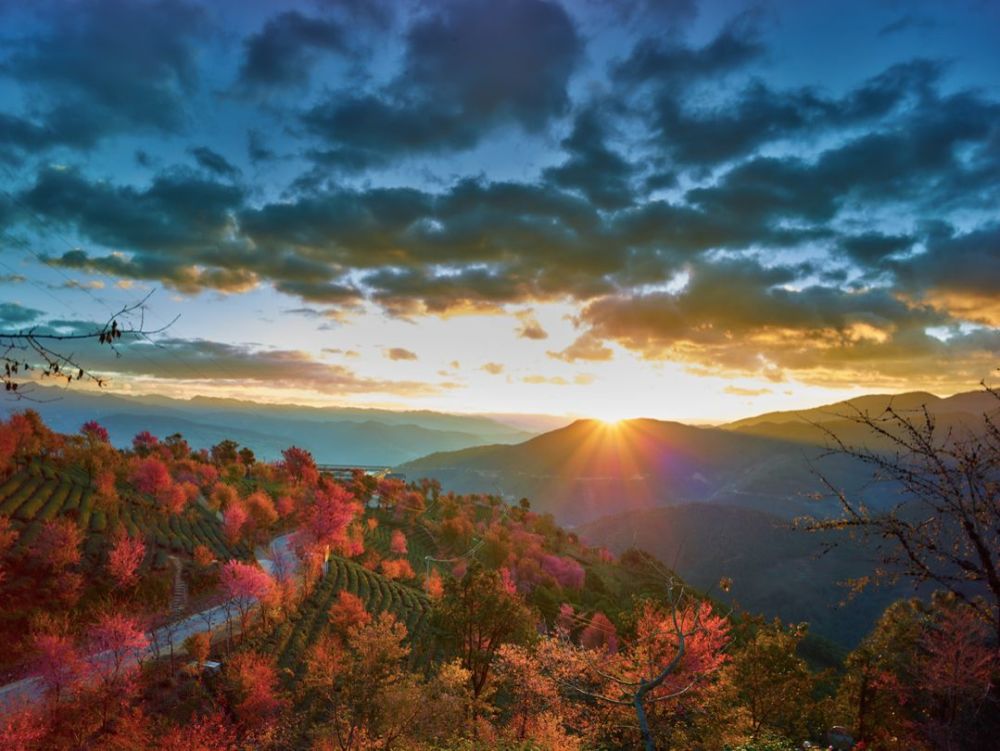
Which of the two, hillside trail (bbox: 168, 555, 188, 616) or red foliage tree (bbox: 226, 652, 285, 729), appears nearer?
red foliage tree (bbox: 226, 652, 285, 729)

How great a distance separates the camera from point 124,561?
53000 mm

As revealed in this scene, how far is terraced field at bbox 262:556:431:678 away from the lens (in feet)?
170

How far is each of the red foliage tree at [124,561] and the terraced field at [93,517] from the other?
316cm

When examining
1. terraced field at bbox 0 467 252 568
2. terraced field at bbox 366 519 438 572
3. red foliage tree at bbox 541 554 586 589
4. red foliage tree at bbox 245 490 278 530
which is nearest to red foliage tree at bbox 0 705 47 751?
terraced field at bbox 0 467 252 568

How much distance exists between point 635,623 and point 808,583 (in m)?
180

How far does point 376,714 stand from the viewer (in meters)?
33.0

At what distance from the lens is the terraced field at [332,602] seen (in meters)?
51.7

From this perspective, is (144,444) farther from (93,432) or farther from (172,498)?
(172,498)

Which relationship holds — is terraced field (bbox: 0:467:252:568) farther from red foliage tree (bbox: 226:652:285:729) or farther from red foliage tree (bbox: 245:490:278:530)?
red foliage tree (bbox: 226:652:285:729)

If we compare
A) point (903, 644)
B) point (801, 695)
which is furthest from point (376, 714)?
point (903, 644)

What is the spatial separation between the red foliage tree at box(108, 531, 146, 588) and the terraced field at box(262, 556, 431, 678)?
51.9 feet

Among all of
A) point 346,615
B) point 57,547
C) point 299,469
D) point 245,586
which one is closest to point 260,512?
point 57,547

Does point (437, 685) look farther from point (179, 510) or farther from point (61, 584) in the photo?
point (179, 510)

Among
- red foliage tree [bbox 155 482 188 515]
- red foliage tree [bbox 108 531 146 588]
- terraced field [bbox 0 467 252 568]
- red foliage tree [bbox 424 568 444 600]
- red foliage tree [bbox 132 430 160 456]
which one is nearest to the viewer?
red foliage tree [bbox 108 531 146 588]
